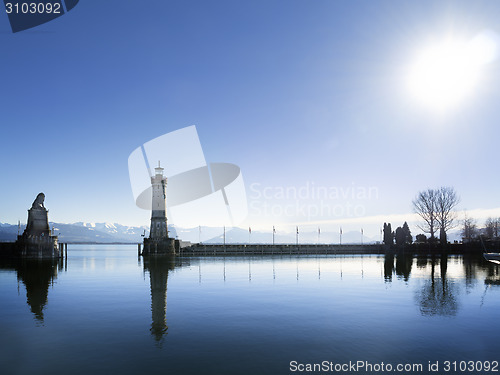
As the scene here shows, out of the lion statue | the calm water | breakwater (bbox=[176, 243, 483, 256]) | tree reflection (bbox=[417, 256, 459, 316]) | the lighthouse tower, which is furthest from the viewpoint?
breakwater (bbox=[176, 243, 483, 256])

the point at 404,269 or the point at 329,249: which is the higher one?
the point at 404,269

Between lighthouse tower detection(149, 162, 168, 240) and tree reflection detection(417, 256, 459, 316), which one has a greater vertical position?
lighthouse tower detection(149, 162, 168, 240)

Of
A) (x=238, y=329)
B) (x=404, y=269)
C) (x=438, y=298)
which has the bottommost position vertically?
(x=404, y=269)

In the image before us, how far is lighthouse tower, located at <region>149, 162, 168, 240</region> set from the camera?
297 feet

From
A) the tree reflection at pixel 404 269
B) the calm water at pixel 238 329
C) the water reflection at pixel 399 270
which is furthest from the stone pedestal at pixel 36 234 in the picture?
the tree reflection at pixel 404 269

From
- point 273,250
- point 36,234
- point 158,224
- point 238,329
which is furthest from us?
point 273,250

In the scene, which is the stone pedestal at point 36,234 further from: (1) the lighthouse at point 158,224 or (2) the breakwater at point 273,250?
(2) the breakwater at point 273,250

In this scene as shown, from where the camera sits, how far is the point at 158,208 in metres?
91.6

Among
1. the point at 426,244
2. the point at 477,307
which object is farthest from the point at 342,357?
the point at 426,244

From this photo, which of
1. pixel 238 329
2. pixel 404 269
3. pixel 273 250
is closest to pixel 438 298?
pixel 238 329

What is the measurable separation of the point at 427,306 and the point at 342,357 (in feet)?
44.8

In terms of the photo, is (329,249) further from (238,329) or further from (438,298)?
(238,329)

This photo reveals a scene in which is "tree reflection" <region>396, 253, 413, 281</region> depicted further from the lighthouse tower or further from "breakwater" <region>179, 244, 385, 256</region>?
the lighthouse tower

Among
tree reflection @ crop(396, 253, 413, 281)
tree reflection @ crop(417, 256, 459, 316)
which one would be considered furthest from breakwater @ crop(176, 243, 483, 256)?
tree reflection @ crop(417, 256, 459, 316)
